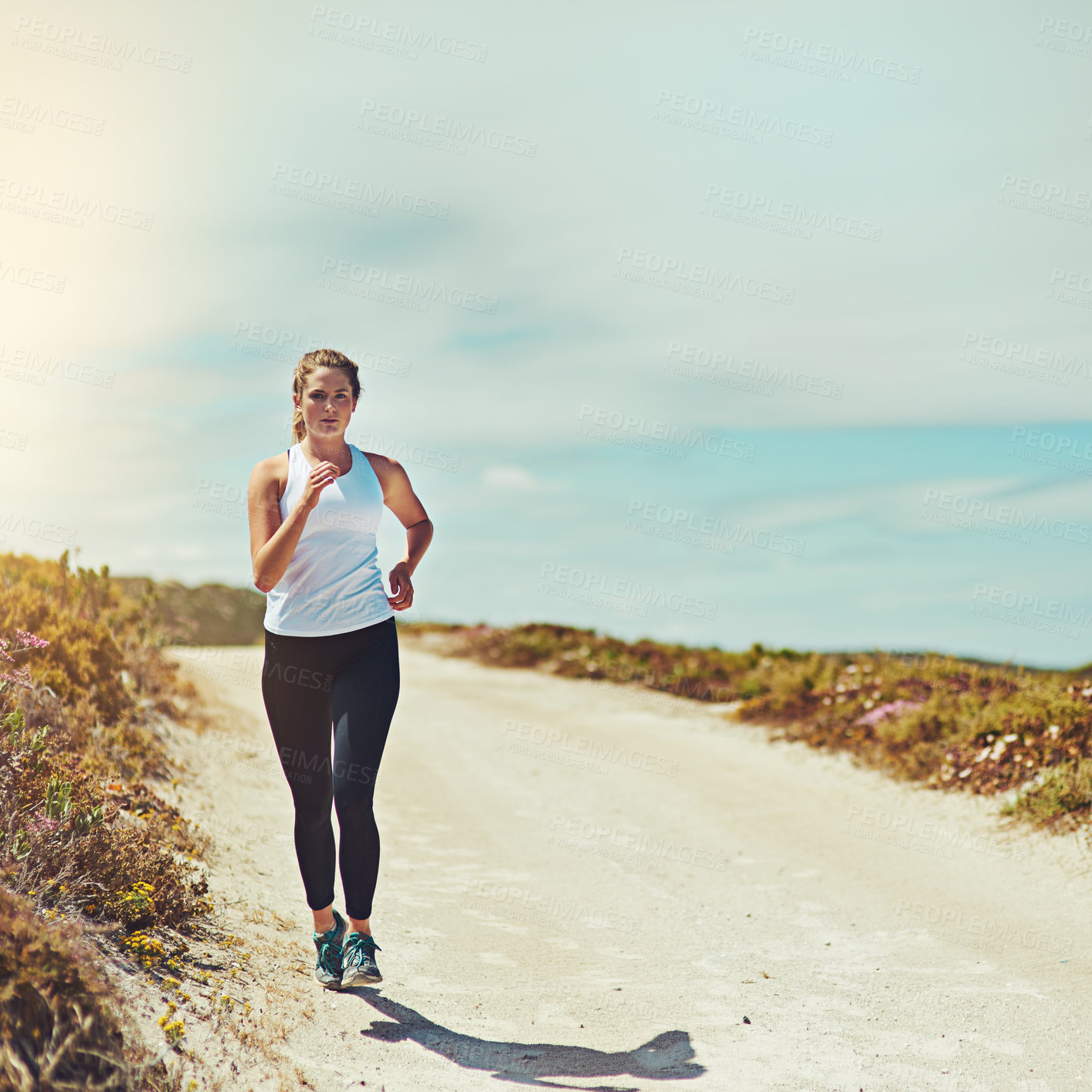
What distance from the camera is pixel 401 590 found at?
4.73m

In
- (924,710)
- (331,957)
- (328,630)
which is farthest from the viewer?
(924,710)

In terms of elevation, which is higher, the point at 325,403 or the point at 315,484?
the point at 325,403

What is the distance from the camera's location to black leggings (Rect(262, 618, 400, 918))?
14.4 feet

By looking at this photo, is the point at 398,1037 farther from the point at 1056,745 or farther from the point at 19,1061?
the point at 1056,745

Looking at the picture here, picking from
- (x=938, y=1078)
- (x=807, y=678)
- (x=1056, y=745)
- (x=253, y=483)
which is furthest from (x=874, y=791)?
(x=253, y=483)

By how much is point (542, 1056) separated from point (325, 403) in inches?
125

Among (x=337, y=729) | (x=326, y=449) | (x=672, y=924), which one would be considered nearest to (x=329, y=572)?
(x=326, y=449)

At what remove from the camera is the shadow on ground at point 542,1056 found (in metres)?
4.24

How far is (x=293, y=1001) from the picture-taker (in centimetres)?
462

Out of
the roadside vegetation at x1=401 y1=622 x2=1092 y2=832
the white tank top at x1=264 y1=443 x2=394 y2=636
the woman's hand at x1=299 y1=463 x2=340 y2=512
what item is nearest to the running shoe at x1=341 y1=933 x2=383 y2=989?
the white tank top at x1=264 y1=443 x2=394 y2=636

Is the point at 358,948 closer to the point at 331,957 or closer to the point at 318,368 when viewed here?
the point at 331,957

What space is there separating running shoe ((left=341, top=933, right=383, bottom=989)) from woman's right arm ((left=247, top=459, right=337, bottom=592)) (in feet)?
5.80

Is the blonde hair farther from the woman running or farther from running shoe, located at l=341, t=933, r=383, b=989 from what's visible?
running shoe, located at l=341, t=933, r=383, b=989

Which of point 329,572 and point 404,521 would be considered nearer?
point 329,572
